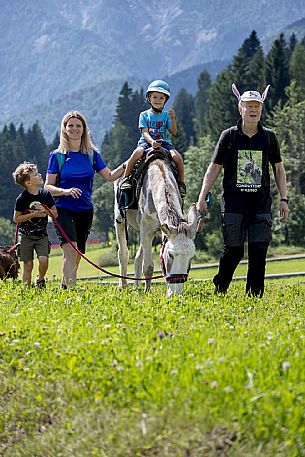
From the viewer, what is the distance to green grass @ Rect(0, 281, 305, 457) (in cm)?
525

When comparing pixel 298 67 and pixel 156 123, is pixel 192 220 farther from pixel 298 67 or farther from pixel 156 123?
pixel 298 67

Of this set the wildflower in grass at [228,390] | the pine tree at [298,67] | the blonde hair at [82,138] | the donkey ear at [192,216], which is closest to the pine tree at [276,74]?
the pine tree at [298,67]

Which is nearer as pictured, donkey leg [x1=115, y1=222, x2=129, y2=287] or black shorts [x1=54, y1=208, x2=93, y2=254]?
black shorts [x1=54, y1=208, x2=93, y2=254]

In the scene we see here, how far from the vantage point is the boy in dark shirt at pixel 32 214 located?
12.4 metres

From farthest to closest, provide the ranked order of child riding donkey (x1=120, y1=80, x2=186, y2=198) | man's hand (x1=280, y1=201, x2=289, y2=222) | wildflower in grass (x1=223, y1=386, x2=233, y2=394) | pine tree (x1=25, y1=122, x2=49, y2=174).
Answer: pine tree (x1=25, y1=122, x2=49, y2=174) < child riding donkey (x1=120, y1=80, x2=186, y2=198) < man's hand (x1=280, y1=201, x2=289, y2=222) < wildflower in grass (x1=223, y1=386, x2=233, y2=394)

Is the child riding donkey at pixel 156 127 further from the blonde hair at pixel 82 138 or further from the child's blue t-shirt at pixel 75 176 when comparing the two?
the child's blue t-shirt at pixel 75 176

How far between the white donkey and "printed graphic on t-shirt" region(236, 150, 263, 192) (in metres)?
0.86

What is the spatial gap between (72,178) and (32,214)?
0.88 m

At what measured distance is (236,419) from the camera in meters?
5.27

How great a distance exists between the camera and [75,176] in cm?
1249

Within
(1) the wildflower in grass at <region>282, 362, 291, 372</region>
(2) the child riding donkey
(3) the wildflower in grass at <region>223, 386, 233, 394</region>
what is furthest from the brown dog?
(3) the wildflower in grass at <region>223, 386, 233, 394</region>

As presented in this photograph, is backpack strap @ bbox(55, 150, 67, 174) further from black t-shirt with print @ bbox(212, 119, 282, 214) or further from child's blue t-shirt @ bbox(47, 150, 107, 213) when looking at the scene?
black t-shirt with print @ bbox(212, 119, 282, 214)

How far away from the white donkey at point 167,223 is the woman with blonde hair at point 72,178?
987mm

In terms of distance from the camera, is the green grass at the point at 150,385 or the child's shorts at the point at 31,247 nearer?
the green grass at the point at 150,385
